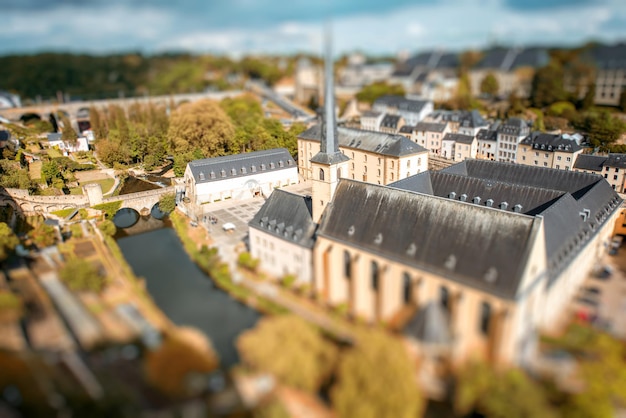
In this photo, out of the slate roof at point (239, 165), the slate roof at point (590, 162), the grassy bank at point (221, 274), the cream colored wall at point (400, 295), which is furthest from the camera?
the slate roof at point (239, 165)

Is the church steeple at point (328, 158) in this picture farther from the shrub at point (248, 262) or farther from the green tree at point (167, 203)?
the green tree at point (167, 203)

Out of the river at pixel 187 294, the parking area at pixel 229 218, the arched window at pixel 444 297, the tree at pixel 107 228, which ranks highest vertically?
the arched window at pixel 444 297

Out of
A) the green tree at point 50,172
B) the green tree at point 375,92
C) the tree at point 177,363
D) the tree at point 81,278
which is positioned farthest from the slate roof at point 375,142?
the green tree at point 375,92

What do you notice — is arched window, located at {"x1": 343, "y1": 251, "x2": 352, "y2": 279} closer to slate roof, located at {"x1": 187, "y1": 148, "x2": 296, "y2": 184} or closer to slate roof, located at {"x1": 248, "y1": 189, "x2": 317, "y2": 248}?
slate roof, located at {"x1": 248, "y1": 189, "x2": 317, "y2": 248}

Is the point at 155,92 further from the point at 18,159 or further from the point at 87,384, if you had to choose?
the point at 87,384

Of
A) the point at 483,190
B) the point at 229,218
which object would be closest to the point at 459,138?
the point at 483,190

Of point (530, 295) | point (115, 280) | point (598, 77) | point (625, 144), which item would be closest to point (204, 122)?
point (115, 280)

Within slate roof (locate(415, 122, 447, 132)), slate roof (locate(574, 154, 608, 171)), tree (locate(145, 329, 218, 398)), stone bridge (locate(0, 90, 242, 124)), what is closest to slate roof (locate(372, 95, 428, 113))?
slate roof (locate(415, 122, 447, 132))
